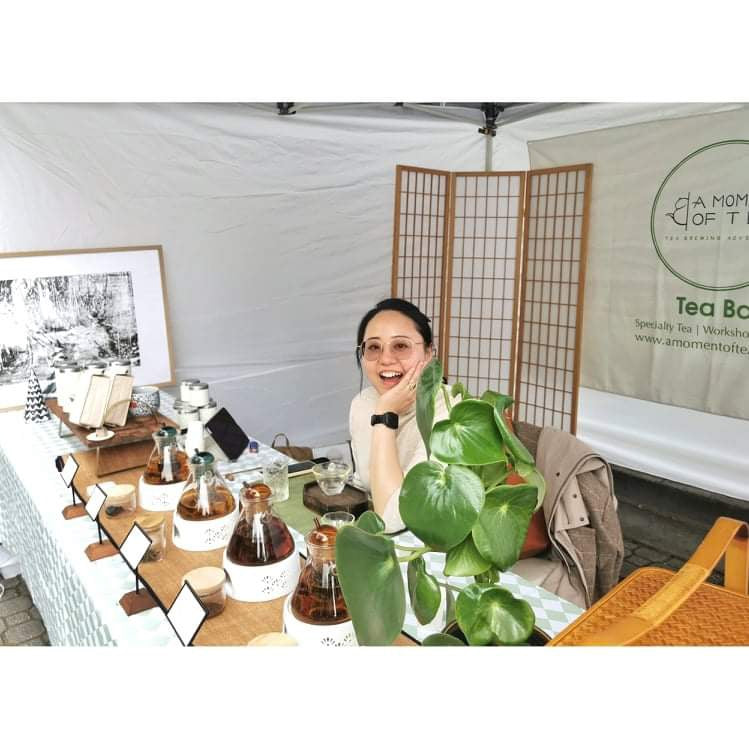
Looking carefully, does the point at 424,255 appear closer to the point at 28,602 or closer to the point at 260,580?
the point at 28,602

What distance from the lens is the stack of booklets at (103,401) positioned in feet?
6.43

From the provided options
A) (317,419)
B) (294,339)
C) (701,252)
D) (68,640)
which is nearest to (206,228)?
(294,339)

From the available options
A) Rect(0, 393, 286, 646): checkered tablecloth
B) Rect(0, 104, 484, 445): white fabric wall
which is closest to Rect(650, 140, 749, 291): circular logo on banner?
Rect(0, 104, 484, 445): white fabric wall

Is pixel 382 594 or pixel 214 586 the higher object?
pixel 382 594

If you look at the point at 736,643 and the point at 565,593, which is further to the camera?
the point at 565,593

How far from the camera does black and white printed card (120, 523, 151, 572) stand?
3.52ft

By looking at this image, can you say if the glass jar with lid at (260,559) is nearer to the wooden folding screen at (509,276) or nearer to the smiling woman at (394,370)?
the smiling woman at (394,370)

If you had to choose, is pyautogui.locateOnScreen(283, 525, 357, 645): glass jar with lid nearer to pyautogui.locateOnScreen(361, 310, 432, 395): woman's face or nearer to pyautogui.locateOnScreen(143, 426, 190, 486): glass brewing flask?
pyautogui.locateOnScreen(143, 426, 190, 486): glass brewing flask

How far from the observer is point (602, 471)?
64.2 inches

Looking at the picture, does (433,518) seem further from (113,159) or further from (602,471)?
(113,159)

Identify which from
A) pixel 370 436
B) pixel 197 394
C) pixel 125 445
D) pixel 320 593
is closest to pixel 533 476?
pixel 320 593

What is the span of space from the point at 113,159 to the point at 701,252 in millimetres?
2902

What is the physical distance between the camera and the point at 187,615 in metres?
0.88

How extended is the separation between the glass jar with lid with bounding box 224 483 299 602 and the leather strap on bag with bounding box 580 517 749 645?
596mm
